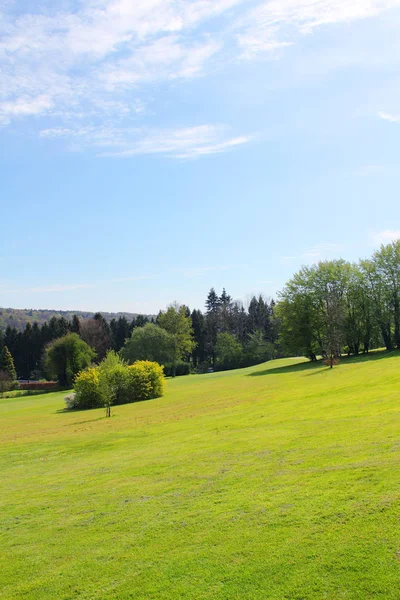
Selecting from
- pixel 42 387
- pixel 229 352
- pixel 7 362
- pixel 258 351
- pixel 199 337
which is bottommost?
pixel 42 387

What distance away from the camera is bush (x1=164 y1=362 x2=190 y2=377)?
83.0 meters

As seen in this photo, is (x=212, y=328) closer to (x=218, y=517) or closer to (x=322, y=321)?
(x=322, y=321)

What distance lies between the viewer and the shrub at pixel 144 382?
45.7 metres

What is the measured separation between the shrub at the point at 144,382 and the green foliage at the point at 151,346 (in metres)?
30.2

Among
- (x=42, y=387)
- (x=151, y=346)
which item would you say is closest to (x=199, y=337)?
(x=151, y=346)

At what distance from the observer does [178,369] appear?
→ 84.9 m

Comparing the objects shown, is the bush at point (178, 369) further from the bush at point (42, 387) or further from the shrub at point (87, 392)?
the shrub at point (87, 392)

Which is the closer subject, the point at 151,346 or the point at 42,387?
the point at 151,346

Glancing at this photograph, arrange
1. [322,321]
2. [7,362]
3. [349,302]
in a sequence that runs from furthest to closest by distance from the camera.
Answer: [7,362] → [349,302] → [322,321]

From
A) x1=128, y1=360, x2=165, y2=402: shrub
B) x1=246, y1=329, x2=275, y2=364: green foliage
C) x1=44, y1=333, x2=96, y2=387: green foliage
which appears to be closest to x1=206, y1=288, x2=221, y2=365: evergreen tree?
x1=246, y1=329, x2=275, y2=364: green foliage

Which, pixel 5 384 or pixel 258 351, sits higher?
pixel 258 351

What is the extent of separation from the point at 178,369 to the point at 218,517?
76.6 m

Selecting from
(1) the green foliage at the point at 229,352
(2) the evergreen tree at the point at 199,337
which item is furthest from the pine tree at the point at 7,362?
(1) the green foliage at the point at 229,352

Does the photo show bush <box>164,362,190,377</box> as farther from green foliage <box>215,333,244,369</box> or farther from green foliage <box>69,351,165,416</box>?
green foliage <box>69,351,165,416</box>
